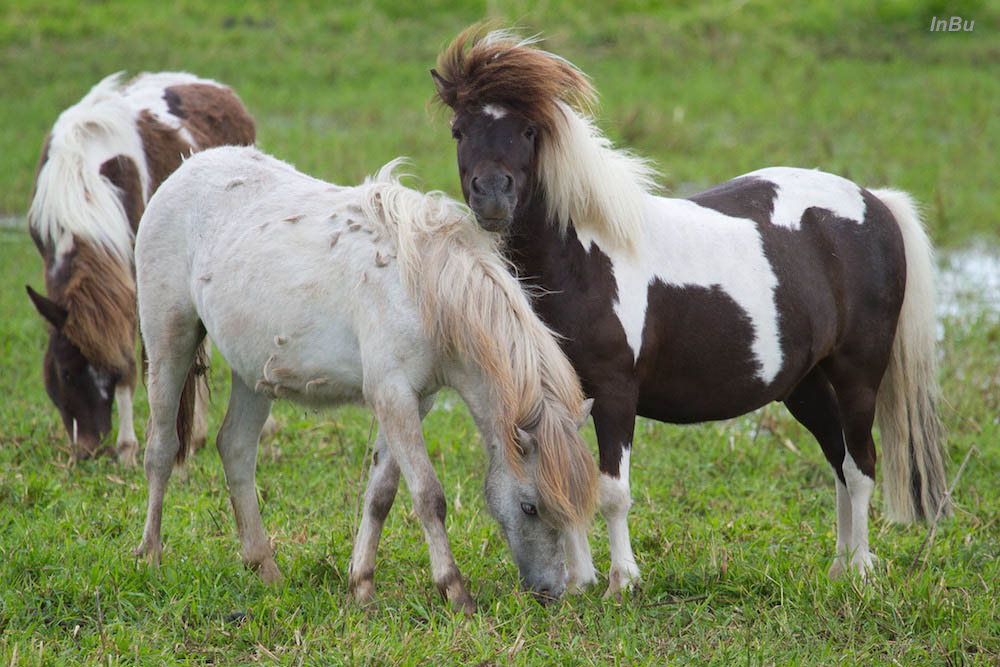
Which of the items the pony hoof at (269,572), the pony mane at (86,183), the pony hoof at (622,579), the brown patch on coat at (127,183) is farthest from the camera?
the brown patch on coat at (127,183)

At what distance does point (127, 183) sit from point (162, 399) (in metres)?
2.29

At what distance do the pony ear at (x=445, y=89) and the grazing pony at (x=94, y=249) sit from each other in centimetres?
252

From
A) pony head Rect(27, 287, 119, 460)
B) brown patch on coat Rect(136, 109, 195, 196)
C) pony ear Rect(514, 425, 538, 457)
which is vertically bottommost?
pony head Rect(27, 287, 119, 460)

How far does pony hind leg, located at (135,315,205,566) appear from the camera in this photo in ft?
14.1

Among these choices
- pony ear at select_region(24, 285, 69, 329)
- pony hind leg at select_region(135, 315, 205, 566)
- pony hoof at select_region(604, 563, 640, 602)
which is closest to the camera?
pony hoof at select_region(604, 563, 640, 602)

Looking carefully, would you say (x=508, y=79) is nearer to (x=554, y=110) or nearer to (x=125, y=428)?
(x=554, y=110)

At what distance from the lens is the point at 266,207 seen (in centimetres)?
414

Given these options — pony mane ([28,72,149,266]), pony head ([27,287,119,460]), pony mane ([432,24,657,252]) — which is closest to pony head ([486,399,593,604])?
pony mane ([432,24,657,252])

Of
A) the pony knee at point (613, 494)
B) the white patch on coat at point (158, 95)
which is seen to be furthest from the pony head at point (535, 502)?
the white patch on coat at point (158, 95)

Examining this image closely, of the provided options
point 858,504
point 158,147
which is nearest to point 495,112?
point 858,504

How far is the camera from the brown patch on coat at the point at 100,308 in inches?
223

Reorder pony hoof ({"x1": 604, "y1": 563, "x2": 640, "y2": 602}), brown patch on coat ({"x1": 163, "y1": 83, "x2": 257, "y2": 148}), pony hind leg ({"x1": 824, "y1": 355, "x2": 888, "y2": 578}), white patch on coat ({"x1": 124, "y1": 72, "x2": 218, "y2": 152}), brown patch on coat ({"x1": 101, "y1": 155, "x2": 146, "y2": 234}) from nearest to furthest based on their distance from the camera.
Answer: pony hoof ({"x1": 604, "y1": 563, "x2": 640, "y2": 602})
pony hind leg ({"x1": 824, "y1": 355, "x2": 888, "y2": 578})
brown patch on coat ({"x1": 101, "y1": 155, "x2": 146, "y2": 234})
white patch on coat ({"x1": 124, "y1": 72, "x2": 218, "y2": 152})
brown patch on coat ({"x1": 163, "y1": 83, "x2": 257, "y2": 148})

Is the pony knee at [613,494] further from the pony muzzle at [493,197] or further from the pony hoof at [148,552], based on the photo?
the pony hoof at [148,552]

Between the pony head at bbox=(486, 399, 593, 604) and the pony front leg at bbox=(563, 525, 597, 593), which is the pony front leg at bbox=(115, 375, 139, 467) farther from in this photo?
the pony head at bbox=(486, 399, 593, 604)
